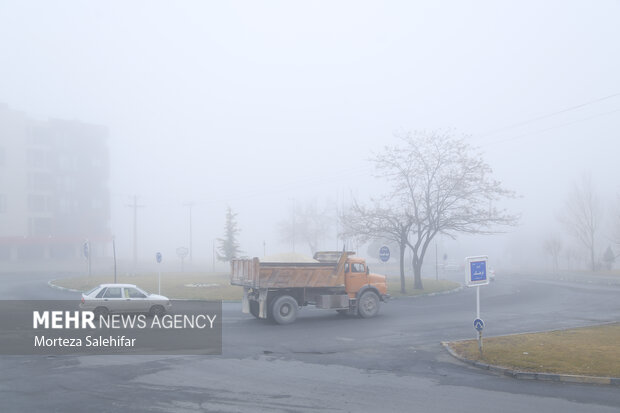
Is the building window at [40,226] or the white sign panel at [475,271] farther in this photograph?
the building window at [40,226]

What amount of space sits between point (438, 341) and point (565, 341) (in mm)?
3500

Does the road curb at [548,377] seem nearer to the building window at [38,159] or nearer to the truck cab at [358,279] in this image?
the truck cab at [358,279]

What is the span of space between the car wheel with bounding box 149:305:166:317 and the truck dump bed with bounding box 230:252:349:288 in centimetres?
330

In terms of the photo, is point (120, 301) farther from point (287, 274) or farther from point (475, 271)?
point (475, 271)

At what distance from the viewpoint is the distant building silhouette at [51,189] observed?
81.8 meters

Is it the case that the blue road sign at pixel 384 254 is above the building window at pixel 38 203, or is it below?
below

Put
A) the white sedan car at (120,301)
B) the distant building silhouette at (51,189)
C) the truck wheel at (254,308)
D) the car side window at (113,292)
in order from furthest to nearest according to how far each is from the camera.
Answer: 1. the distant building silhouette at (51,189)
2. the truck wheel at (254,308)
3. the car side window at (113,292)
4. the white sedan car at (120,301)

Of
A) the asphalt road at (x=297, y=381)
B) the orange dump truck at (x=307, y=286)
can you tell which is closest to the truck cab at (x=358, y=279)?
the orange dump truck at (x=307, y=286)

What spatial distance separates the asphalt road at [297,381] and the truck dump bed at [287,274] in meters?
2.73

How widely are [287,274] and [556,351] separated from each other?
34.4 feet

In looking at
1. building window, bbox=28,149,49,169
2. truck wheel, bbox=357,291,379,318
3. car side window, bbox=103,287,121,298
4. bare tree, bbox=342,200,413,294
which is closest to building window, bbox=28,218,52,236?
building window, bbox=28,149,49,169

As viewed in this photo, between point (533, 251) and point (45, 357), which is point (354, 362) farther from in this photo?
point (533, 251)

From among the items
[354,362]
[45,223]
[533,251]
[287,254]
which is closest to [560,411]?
[354,362]

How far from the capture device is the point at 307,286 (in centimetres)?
2116
